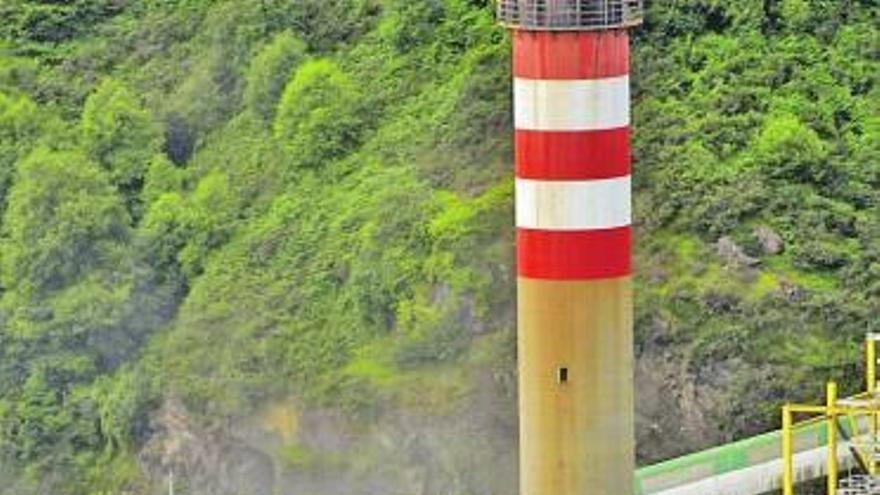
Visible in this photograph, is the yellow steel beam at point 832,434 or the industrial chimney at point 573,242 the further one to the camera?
the yellow steel beam at point 832,434

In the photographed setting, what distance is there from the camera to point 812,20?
62.8m

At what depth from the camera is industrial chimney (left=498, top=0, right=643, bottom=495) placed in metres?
38.6

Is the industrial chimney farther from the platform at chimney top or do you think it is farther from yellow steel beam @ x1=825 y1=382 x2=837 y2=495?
yellow steel beam @ x1=825 y1=382 x2=837 y2=495

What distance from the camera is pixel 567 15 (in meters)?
38.6

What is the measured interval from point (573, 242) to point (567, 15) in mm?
1852

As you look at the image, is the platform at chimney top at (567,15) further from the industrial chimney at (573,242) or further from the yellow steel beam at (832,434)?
the yellow steel beam at (832,434)

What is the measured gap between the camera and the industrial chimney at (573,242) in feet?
127

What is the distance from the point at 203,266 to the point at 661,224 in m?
7.34

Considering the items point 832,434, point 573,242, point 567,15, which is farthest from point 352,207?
point 567,15

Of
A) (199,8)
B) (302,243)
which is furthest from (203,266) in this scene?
(199,8)

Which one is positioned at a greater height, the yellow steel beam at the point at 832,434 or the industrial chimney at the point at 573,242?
the industrial chimney at the point at 573,242

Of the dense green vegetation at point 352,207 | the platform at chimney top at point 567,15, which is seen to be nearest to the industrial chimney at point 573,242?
the platform at chimney top at point 567,15

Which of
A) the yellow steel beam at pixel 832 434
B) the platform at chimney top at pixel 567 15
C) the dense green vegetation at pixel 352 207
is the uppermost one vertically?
the platform at chimney top at pixel 567 15

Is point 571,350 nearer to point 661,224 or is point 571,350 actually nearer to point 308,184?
point 661,224
